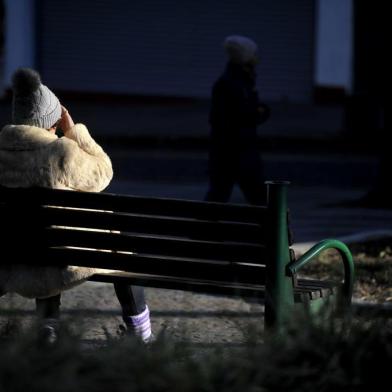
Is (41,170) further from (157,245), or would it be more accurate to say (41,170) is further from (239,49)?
(239,49)

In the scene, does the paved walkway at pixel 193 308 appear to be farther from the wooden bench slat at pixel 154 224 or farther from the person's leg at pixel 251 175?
the person's leg at pixel 251 175

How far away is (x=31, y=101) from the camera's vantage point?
5.40m

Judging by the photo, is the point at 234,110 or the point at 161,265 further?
the point at 234,110

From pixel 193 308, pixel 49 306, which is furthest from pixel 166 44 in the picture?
pixel 49 306

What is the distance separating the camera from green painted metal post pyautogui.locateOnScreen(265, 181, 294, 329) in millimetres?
4953

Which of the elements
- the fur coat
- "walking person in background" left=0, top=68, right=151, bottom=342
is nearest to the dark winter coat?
"walking person in background" left=0, top=68, right=151, bottom=342

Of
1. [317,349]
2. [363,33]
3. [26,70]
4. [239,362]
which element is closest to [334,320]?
[317,349]

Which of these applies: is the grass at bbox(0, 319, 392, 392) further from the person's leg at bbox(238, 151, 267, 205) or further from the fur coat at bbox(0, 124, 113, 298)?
the person's leg at bbox(238, 151, 267, 205)

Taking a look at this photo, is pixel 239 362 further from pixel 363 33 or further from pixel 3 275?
pixel 363 33

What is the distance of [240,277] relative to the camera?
511 cm

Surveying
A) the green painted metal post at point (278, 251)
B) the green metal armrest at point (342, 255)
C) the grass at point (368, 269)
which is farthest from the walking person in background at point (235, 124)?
the green painted metal post at point (278, 251)

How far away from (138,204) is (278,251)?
644 mm

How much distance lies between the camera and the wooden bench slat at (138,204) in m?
5.02

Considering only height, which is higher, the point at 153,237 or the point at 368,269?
the point at 153,237
